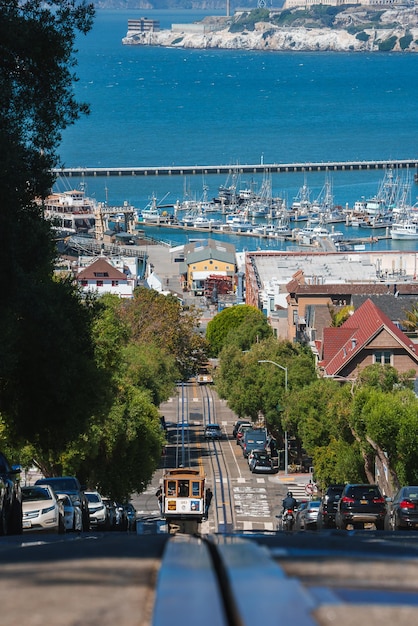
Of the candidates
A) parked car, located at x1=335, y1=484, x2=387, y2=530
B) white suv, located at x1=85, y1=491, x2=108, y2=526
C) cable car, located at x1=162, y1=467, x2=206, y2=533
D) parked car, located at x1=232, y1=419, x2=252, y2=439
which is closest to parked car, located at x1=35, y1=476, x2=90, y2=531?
white suv, located at x1=85, y1=491, x2=108, y2=526

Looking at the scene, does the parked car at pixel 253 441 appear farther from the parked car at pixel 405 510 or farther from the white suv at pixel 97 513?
the parked car at pixel 405 510

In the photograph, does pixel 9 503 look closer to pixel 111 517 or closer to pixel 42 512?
pixel 42 512

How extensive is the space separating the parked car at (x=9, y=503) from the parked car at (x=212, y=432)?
192ft

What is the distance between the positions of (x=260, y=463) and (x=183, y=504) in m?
28.3

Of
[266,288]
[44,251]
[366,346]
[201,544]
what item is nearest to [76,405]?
[44,251]

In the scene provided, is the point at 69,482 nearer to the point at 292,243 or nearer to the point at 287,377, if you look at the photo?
the point at 287,377

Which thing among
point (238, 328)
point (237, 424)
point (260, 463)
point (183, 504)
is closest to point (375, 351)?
point (260, 463)

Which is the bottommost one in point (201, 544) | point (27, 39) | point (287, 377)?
point (287, 377)

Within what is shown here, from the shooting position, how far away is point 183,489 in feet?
117

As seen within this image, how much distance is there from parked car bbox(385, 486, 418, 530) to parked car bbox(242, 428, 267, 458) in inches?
1693

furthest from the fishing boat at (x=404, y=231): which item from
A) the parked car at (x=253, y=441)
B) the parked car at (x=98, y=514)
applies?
the parked car at (x=98, y=514)

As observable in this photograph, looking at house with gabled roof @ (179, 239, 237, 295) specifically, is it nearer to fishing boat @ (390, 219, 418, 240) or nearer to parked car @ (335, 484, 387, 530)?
fishing boat @ (390, 219, 418, 240)

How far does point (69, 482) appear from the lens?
25.4m

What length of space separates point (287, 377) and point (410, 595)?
6353 cm
